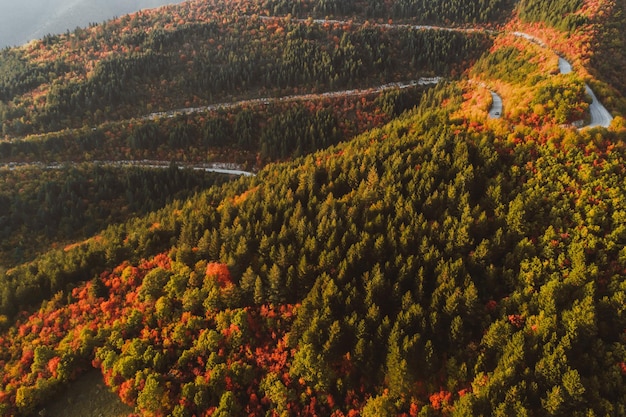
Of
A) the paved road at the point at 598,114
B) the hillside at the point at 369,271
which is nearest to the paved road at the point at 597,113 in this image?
the paved road at the point at 598,114

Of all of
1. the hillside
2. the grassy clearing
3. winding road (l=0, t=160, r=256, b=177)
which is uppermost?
the hillside

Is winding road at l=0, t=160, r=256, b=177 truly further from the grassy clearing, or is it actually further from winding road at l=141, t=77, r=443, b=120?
the grassy clearing

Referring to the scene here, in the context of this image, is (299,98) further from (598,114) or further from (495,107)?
(598,114)

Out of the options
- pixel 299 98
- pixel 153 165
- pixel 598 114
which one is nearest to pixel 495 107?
pixel 598 114

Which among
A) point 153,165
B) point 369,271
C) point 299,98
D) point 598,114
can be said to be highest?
point 598,114

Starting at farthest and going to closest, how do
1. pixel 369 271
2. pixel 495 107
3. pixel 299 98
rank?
pixel 299 98 → pixel 495 107 → pixel 369 271

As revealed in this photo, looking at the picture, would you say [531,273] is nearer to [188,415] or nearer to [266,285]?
[266,285]

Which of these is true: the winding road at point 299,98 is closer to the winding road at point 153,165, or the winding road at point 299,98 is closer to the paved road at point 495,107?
the winding road at point 153,165

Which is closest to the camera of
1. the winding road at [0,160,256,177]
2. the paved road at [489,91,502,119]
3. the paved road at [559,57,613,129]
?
the paved road at [559,57,613,129]

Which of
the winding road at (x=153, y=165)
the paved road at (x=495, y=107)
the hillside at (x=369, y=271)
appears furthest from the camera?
the winding road at (x=153, y=165)

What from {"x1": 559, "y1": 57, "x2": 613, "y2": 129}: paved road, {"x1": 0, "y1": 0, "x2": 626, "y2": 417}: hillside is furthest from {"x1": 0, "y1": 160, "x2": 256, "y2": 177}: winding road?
{"x1": 559, "y1": 57, "x2": 613, "y2": 129}: paved road

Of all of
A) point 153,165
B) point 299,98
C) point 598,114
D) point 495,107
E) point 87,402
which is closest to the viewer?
point 87,402

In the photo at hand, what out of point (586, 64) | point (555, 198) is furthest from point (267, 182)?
point (586, 64)

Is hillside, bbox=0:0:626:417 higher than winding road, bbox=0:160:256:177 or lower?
higher
